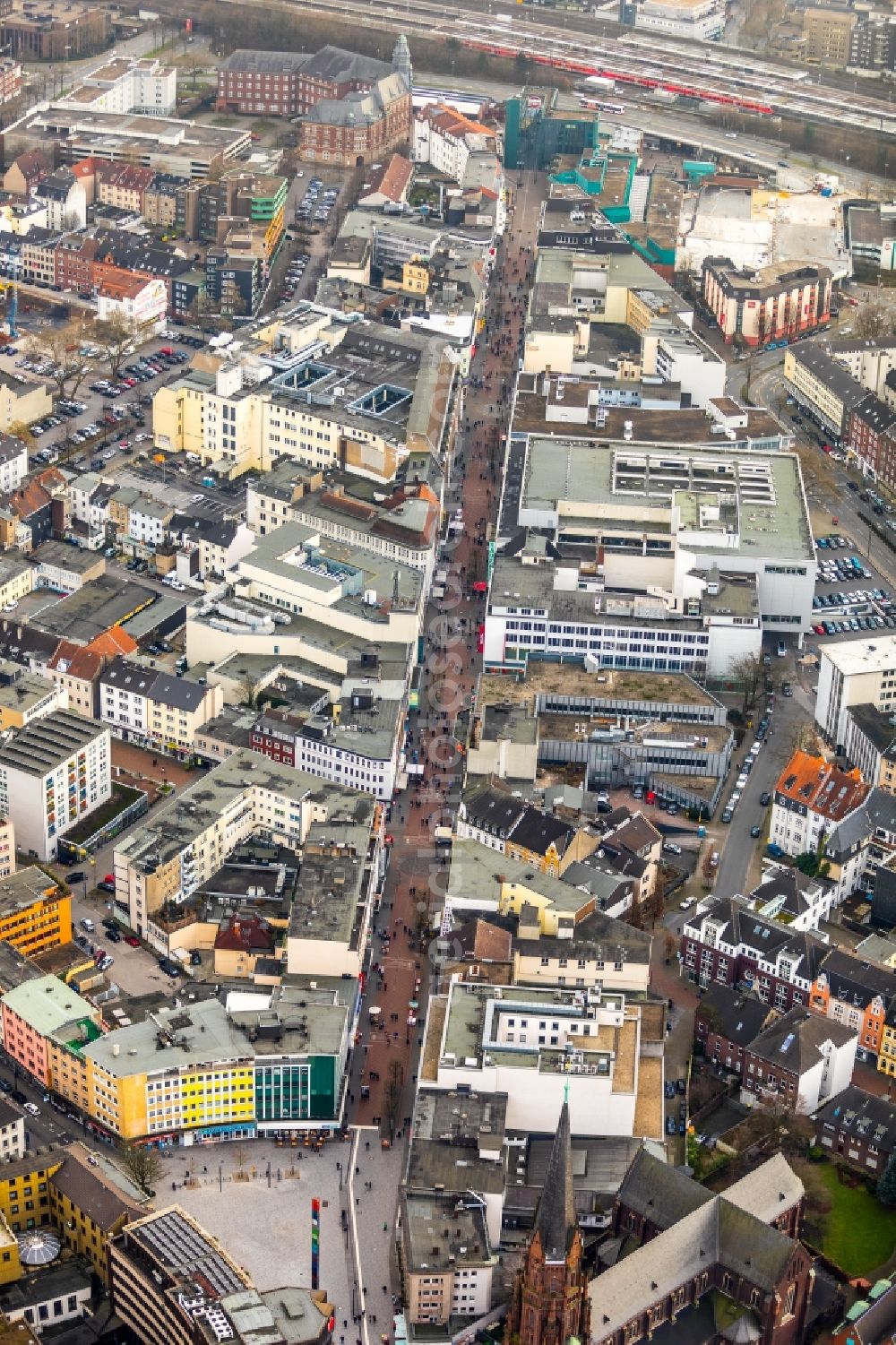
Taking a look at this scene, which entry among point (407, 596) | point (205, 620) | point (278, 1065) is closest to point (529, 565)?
point (407, 596)

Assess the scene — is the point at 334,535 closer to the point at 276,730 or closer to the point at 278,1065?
the point at 276,730

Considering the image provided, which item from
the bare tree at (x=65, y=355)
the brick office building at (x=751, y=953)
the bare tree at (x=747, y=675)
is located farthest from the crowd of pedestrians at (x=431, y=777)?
the bare tree at (x=65, y=355)

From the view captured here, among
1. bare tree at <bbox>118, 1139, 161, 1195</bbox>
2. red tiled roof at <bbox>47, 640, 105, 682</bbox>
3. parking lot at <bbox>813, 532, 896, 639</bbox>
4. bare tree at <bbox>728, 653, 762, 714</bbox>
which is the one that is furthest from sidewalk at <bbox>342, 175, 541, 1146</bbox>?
parking lot at <bbox>813, 532, 896, 639</bbox>

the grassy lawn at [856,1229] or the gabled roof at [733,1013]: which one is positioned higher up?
the gabled roof at [733,1013]

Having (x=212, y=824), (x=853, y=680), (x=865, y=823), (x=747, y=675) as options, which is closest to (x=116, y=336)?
(x=747, y=675)

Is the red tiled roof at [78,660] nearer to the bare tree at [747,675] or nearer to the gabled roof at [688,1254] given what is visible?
the bare tree at [747,675]

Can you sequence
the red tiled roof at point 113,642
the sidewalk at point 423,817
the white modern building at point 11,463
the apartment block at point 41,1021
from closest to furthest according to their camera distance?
1. the apartment block at point 41,1021
2. the sidewalk at point 423,817
3. the red tiled roof at point 113,642
4. the white modern building at point 11,463

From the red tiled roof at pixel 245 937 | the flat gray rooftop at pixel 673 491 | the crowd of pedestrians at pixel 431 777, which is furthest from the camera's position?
the flat gray rooftop at pixel 673 491
